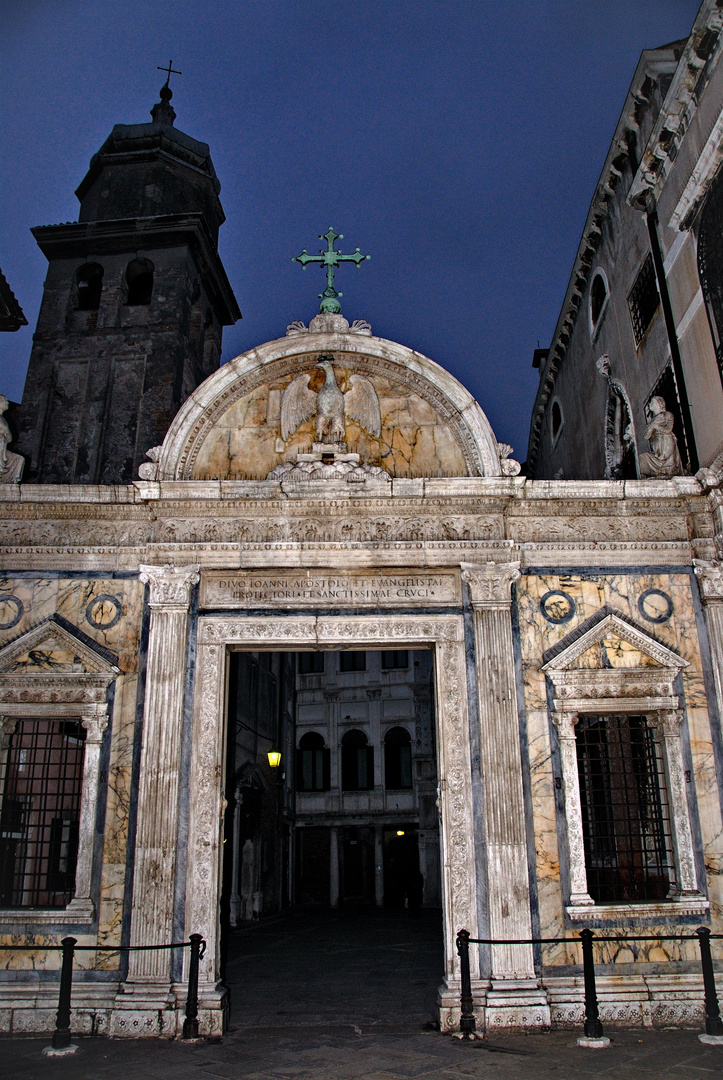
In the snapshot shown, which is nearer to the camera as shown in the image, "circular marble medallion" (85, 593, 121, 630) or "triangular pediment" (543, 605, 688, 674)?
"triangular pediment" (543, 605, 688, 674)

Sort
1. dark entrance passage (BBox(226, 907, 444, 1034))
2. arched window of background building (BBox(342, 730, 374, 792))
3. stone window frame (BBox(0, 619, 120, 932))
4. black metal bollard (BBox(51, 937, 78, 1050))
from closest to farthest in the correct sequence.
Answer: black metal bollard (BBox(51, 937, 78, 1050)) → dark entrance passage (BBox(226, 907, 444, 1034)) → stone window frame (BBox(0, 619, 120, 932)) → arched window of background building (BBox(342, 730, 374, 792))

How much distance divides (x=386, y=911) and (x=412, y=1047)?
19.8 m

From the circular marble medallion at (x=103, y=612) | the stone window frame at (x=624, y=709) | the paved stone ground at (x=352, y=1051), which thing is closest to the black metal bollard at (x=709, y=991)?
the paved stone ground at (x=352, y=1051)

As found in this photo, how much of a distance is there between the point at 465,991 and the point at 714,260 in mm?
8567

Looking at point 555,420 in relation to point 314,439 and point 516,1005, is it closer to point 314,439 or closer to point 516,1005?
point 314,439

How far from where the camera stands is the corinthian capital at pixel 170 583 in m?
9.27

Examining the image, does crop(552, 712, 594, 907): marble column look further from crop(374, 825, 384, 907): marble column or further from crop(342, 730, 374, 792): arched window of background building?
crop(342, 730, 374, 792): arched window of background building

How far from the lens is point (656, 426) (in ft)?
33.2

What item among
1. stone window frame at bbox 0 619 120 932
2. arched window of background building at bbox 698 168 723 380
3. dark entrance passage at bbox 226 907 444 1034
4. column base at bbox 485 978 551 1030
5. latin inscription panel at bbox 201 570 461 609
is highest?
arched window of background building at bbox 698 168 723 380

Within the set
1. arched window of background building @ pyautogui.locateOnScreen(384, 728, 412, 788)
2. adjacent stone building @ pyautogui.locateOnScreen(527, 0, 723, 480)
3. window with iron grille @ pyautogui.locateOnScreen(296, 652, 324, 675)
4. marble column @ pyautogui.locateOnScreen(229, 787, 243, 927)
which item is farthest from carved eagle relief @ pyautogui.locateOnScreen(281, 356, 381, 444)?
window with iron grille @ pyautogui.locateOnScreen(296, 652, 324, 675)

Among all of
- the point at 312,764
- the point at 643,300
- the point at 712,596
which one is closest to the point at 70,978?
the point at 712,596

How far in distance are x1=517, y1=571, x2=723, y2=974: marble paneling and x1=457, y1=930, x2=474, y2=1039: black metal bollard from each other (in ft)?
3.10

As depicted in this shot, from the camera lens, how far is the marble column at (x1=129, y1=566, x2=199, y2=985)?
832cm

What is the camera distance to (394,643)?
30.7 feet
